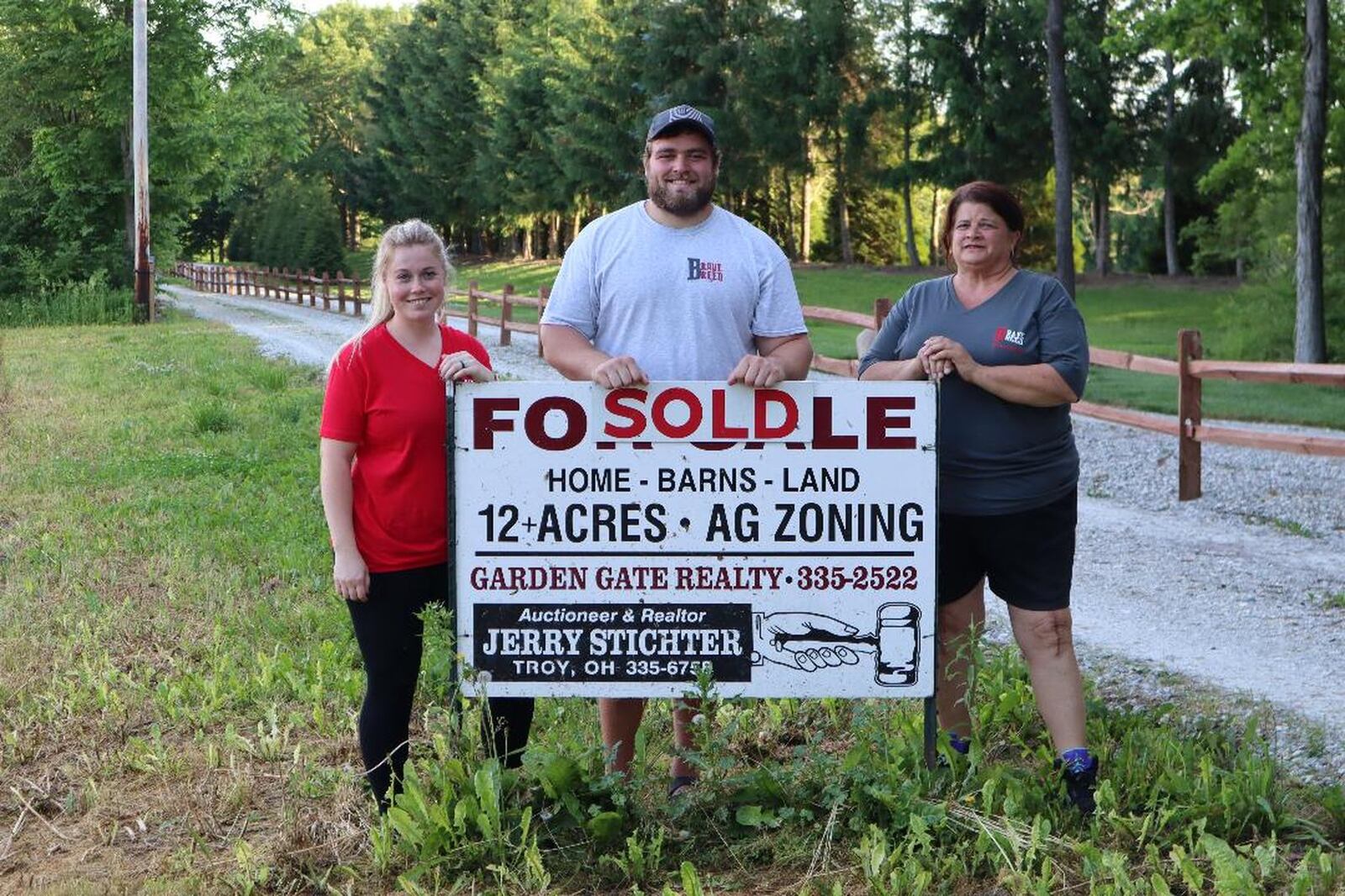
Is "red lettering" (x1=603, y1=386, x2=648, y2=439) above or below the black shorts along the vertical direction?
above

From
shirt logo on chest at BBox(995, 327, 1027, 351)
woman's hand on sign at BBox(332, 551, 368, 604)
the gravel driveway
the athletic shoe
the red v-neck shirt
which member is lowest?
the gravel driveway

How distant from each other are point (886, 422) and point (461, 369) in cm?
111

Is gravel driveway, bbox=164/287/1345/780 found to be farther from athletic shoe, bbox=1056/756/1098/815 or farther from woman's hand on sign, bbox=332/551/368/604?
woman's hand on sign, bbox=332/551/368/604

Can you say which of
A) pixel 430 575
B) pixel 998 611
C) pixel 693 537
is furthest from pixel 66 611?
pixel 998 611

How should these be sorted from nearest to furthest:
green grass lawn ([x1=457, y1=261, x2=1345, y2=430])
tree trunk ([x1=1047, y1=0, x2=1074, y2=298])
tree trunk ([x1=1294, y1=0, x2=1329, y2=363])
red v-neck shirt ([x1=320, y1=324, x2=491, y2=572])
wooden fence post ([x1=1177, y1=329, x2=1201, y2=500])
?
red v-neck shirt ([x1=320, y1=324, x2=491, y2=572]) < wooden fence post ([x1=1177, y1=329, x2=1201, y2=500]) < green grass lawn ([x1=457, y1=261, x2=1345, y2=430]) < tree trunk ([x1=1294, y1=0, x2=1329, y2=363]) < tree trunk ([x1=1047, y1=0, x2=1074, y2=298])

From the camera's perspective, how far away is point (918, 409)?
410 cm

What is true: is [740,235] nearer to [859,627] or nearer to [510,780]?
[859,627]

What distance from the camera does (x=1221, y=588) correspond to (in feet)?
26.4

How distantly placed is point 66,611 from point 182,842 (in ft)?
9.09

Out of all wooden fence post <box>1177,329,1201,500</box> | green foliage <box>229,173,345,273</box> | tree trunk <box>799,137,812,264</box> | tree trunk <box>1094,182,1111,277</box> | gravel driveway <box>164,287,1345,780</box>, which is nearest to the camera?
gravel driveway <box>164,287,1345,780</box>

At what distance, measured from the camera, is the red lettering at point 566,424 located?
4.13 m

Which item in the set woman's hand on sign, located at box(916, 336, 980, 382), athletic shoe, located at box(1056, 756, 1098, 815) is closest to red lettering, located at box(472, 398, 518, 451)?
woman's hand on sign, located at box(916, 336, 980, 382)

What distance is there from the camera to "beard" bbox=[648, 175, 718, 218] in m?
4.08

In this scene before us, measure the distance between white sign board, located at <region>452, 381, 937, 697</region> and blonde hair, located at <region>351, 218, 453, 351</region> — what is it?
0.29 meters
